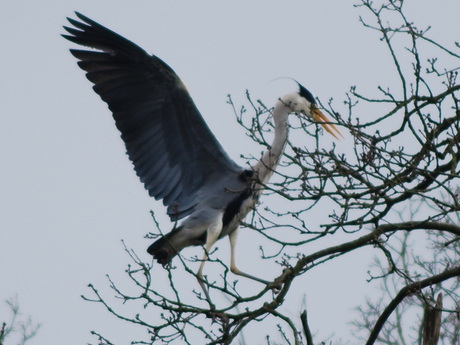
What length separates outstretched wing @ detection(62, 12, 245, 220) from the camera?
6801 millimetres

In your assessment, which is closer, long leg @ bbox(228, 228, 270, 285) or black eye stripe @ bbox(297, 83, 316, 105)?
long leg @ bbox(228, 228, 270, 285)

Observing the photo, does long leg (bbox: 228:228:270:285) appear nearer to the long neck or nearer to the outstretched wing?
the outstretched wing

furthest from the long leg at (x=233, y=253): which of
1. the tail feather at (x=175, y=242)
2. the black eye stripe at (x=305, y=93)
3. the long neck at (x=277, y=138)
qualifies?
the black eye stripe at (x=305, y=93)

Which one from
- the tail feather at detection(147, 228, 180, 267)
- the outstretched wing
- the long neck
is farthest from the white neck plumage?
the tail feather at detection(147, 228, 180, 267)

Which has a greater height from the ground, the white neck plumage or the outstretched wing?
the white neck plumage

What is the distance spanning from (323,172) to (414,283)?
0.69 metres

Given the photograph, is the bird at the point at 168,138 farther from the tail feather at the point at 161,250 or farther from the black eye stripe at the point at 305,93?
the black eye stripe at the point at 305,93

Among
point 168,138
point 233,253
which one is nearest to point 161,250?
point 233,253

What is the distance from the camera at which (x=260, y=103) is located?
5133mm

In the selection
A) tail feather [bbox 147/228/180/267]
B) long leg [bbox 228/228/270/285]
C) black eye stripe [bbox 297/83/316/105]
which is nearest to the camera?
tail feather [bbox 147/228/180/267]

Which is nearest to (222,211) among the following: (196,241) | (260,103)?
(196,241)

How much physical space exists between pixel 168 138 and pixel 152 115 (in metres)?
0.21

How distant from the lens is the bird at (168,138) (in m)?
6.80

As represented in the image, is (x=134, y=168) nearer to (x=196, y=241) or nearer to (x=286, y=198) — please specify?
(x=196, y=241)
